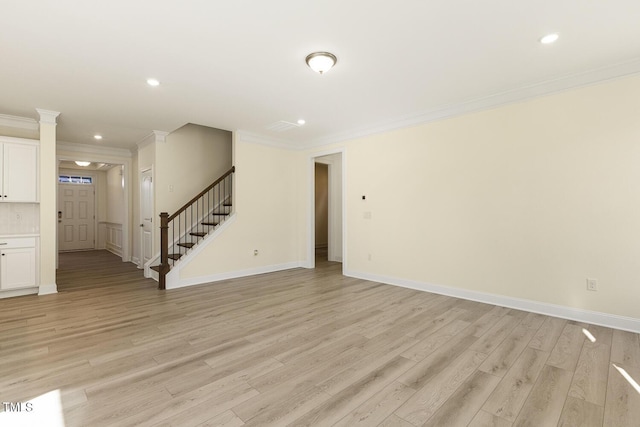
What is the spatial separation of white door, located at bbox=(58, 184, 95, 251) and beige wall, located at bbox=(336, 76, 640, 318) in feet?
29.8

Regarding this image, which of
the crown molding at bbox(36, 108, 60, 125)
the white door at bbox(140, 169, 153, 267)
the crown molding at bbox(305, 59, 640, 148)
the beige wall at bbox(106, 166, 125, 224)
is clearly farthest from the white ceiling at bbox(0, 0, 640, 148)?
the beige wall at bbox(106, 166, 125, 224)

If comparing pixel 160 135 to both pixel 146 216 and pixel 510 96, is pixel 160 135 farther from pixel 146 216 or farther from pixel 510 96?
pixel 510 96

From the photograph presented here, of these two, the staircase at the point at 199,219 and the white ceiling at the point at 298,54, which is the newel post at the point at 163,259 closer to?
the staircase at the point at 199,219

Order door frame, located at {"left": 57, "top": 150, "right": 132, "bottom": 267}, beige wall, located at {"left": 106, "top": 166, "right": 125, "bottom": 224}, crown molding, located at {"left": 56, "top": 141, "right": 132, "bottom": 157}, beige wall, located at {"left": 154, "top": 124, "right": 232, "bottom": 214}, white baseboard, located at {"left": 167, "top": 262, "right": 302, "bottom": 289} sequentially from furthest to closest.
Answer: beige wall, located at {"left": 106, "top": 166, "right": 125, "bottom": 224}, door frame, located at {"left": 57, "top": 150, "right": 132, "bottom": 267}, crown molding, located at {"left": 56, "top": 141, "right": 132, "bottom": 157}, beige wall, located at {"left": 154, "top": 124, "right": 232, "bottom": 214}, white baseboard, located at {"left": 167, "top": 262, "right": 302, "bottom": 289}

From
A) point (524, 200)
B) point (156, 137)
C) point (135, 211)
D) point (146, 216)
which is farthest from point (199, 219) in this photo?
point (524, 200)

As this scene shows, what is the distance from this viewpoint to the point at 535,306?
141 inches

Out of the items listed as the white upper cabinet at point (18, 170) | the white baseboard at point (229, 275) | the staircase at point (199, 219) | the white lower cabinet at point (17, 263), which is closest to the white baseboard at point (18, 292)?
the white lower cabinet at point (17, 263)

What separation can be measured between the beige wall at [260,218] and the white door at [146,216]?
1.63 metres

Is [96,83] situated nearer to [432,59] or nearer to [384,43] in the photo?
[384,43]

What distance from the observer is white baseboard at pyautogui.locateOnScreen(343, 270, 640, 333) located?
3082 mm

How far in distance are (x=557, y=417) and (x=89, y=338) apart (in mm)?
3772

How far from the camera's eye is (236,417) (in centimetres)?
178

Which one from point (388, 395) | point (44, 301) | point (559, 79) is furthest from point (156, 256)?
point (559, 79)

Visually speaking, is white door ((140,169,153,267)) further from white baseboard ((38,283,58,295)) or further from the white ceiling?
the white ceiling
